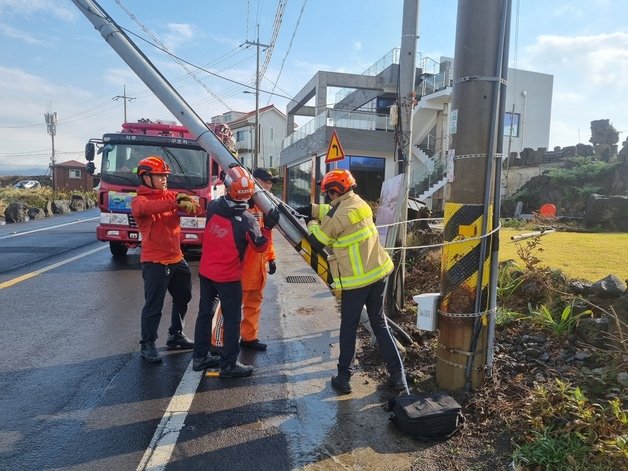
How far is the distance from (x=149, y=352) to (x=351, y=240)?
2.32 meters

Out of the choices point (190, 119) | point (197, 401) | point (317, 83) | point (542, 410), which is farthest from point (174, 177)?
point (317, 83)

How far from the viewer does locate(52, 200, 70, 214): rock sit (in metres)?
24.4

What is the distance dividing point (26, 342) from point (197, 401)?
247 cm

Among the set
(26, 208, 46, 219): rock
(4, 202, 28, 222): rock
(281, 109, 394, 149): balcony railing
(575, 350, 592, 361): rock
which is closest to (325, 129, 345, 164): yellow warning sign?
(575, 350, 592, 361): rock

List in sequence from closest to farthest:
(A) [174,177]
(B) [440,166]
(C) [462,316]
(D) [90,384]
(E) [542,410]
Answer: (E) [542,410] < (C) [462,316] < (D) [90,384] < (A) [174,177] < (B) [440,166]

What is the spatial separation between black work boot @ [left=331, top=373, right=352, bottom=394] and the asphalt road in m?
0.09

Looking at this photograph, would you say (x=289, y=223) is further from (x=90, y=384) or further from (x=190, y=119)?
(x=90, y=384)

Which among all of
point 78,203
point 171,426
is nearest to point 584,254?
point 171,426

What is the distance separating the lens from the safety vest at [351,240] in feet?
12.6

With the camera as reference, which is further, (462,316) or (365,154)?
(365,154)

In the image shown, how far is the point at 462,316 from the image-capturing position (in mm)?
3641

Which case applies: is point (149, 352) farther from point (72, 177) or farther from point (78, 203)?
point (72, 177)

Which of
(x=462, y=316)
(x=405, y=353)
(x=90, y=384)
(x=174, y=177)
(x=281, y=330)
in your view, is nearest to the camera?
(x=462, y=316)

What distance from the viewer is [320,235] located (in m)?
3.89
